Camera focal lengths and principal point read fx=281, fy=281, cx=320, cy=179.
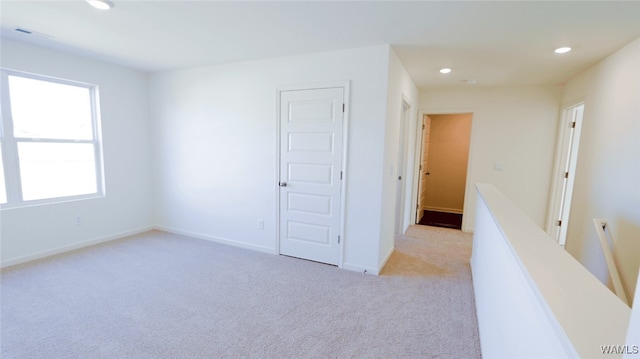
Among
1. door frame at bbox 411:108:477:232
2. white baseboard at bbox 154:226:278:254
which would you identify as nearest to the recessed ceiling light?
white baseboard at bbox 154:226:278:254

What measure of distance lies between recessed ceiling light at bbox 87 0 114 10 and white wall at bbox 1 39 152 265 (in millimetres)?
1849

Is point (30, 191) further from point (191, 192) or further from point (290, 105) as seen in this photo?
point (290, 105)

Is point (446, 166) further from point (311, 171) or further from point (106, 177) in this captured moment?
point (106, 177)

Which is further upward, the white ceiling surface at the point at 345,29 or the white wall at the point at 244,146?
the white ceiling surface at the point at 345,29

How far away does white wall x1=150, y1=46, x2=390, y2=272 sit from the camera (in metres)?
3.05

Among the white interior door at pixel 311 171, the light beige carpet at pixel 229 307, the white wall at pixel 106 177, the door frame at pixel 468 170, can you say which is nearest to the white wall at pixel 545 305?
the light beige carpet at pixel 229 307

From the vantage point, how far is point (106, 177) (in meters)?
4.03

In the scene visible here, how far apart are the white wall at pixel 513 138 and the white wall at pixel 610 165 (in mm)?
712

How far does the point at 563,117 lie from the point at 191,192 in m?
5.63

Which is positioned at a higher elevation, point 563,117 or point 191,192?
point 563,117

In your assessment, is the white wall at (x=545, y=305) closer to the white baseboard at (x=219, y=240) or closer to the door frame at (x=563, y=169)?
the white baseboard at (x=219, y=240)

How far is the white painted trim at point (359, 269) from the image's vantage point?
312 cm

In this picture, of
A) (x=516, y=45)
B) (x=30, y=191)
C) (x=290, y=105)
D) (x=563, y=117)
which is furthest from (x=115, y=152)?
(x=563, y=117)

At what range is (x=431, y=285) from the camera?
2.89 meters
